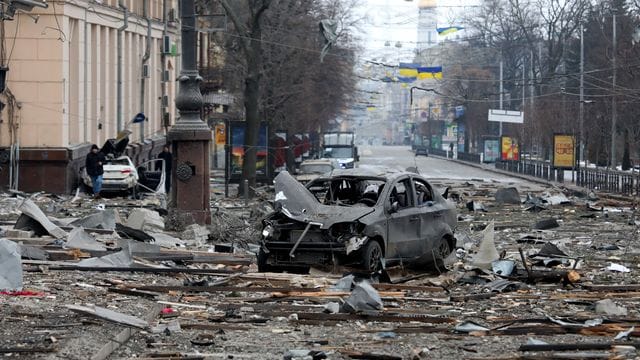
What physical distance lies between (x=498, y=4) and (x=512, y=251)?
70.1 metres

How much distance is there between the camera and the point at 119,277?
52.3 feet

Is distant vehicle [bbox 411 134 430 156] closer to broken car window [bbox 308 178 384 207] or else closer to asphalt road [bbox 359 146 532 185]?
asphalt road [bbox 359 146 532 185]

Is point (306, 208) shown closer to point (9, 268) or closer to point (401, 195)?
point (401, 195)

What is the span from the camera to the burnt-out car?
16.8 meters

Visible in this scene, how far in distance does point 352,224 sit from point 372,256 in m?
0.50

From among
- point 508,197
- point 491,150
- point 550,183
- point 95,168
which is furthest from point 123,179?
point 491,150

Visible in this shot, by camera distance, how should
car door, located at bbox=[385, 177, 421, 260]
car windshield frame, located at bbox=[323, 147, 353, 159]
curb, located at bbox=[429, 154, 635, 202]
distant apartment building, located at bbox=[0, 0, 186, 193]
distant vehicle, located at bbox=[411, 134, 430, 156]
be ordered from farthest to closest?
distant vehicle, located at bbox=[411, 134, 430, 156], car windshield frame, located at bbox=[323, 147, 353, 159], curb, located at bbox=[429, 154, 635, 202], distant apartment building, located at bbox=[0, 0, 186, 193], car door, located at bbox=[385, 177, 421, 260]

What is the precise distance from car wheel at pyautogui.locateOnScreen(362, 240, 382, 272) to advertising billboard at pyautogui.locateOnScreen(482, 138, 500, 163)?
264ft

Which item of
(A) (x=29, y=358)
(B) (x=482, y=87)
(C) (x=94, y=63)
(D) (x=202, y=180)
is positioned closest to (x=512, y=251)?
(D) (x=202, y=180)

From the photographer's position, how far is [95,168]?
129 ft

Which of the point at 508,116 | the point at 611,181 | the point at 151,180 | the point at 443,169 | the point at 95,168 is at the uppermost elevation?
the point at 508,116

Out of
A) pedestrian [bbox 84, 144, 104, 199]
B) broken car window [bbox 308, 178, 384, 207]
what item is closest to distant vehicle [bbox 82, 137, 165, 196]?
pedestrian [bbox 84, 144, 104, 199]

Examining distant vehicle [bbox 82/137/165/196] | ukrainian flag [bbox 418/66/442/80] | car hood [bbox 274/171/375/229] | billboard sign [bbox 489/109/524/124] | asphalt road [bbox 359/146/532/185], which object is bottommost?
asphalt road [bbox 359/146/532/185]

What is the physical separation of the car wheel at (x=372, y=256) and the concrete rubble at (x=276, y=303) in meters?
0.15
